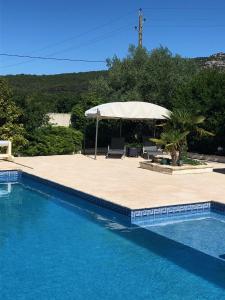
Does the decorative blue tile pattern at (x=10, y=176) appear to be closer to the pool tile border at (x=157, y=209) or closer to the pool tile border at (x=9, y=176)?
the pool tile border at (x=9, y=176)

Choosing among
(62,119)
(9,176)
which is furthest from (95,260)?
(62,119)

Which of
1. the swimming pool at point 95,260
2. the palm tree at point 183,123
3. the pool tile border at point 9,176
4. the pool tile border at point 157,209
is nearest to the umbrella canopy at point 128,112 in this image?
the palm tree at point 183,123

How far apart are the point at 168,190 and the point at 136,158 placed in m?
7.54

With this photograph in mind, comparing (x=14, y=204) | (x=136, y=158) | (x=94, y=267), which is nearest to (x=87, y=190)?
(x=14, y=204)

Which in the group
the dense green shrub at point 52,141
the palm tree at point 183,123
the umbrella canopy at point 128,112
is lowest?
the dense green shrub at point 52,141

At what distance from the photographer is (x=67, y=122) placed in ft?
75.8

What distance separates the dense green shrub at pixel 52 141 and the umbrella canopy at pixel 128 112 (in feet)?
6.30

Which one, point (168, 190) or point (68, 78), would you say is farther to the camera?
point (68, 78)

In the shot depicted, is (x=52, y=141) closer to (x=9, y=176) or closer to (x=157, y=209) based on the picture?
(x=9, y=176)

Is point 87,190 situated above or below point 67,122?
below

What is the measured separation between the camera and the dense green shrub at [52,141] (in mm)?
19688

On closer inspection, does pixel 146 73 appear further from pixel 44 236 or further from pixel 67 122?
pixel 44 236

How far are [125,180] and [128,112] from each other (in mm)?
5479

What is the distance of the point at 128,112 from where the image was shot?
61.7 ft
